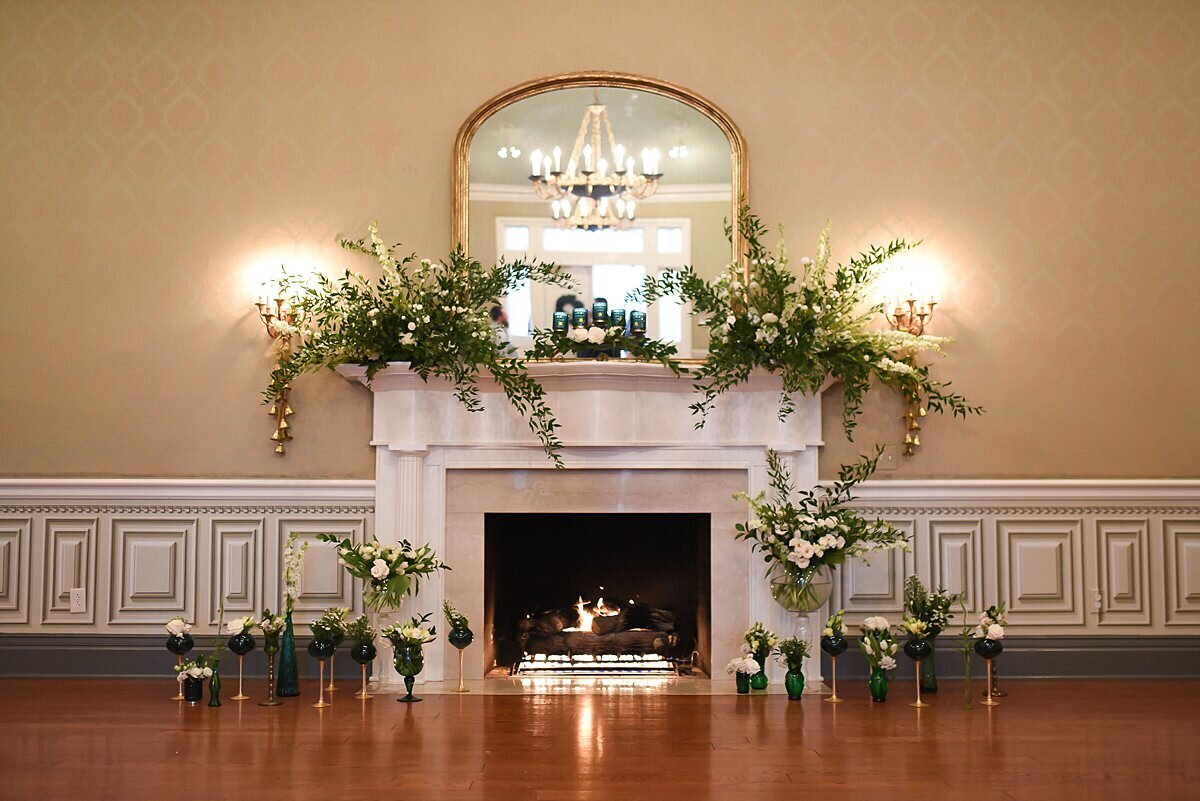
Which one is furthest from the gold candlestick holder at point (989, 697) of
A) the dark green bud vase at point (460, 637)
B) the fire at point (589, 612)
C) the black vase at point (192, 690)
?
the black vase at point (192, 690)

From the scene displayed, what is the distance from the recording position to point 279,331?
558cm

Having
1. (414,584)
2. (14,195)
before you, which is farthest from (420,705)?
(14,195)

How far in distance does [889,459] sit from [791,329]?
968 millimetres

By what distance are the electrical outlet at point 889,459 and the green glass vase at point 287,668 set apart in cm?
303

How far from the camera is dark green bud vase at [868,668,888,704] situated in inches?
197

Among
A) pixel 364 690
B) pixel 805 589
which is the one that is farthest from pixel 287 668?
pixel 805 589

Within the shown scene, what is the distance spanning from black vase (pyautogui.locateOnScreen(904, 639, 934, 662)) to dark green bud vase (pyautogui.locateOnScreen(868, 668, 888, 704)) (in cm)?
15

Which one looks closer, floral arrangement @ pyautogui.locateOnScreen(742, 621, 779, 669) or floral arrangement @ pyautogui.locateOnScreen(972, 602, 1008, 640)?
floral arrangement @ pyautogui.locateOnScreen(972, 602, 1008, 640)

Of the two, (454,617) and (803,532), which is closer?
(803,532)

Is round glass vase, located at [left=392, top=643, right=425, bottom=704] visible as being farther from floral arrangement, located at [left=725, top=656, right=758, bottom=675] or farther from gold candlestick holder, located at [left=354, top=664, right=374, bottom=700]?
floral arrangement, located at [left=725, top=656, right=758, bottom=675]

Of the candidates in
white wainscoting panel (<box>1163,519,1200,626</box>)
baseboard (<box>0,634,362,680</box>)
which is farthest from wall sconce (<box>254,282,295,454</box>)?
white wainscoting panel (<box>1163,519,1200,626</box>)

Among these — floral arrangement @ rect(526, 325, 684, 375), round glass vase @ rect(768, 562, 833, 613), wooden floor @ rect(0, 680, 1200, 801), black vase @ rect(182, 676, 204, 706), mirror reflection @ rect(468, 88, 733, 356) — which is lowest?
wooden floor @ rect(0, 680, 1200, 801)

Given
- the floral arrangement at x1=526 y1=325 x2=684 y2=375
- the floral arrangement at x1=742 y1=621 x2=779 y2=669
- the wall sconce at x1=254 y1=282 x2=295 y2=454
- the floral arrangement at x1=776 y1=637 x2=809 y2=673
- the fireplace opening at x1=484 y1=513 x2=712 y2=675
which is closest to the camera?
the floral arrangement at x1=776 y1=637 x2=809 y2=673

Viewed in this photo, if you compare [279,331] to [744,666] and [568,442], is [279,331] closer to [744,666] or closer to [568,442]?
[568,442]
